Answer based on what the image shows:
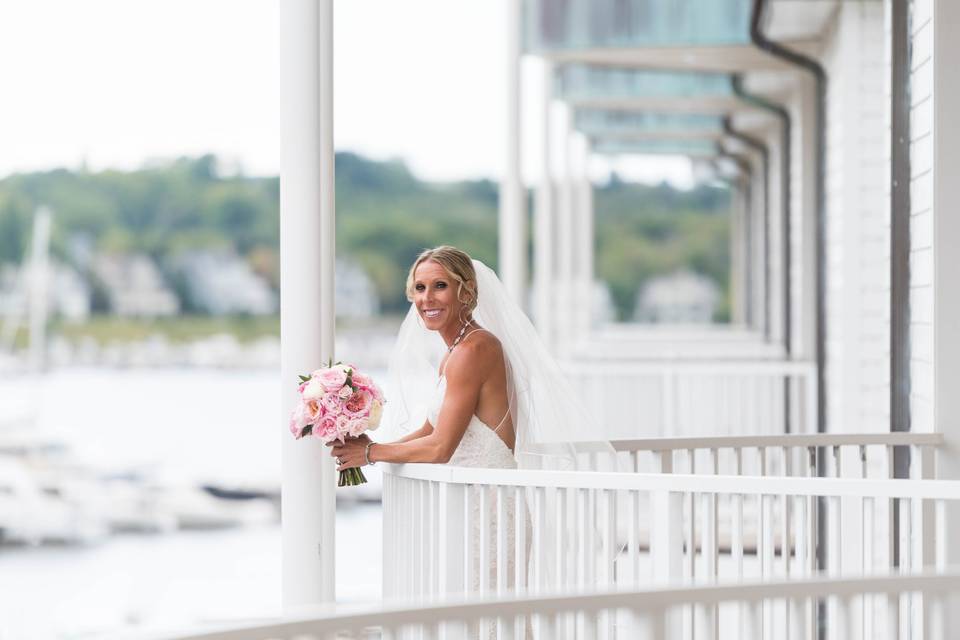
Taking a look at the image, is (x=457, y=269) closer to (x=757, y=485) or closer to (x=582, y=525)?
(x=582, y=525)

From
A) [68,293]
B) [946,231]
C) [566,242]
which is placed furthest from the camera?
[68,293]

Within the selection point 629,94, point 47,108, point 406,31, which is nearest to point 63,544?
point 47,108

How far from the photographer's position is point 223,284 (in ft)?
142

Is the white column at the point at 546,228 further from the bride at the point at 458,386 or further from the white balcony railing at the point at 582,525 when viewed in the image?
the white balcony railing at the point at 582,525

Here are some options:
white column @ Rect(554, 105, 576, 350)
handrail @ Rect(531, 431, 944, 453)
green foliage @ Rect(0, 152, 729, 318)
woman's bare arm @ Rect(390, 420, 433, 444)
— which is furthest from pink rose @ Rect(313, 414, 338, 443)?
green foliage @ Rect(0, 152, 729, 318)

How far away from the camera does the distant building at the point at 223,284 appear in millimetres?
43719

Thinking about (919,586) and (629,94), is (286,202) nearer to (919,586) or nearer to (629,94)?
(919,586)

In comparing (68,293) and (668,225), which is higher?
(668,225)

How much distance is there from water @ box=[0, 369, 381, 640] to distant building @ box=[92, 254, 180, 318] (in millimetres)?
3879

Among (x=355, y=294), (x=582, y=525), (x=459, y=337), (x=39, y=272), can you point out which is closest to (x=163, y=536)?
(x=355, y=294)

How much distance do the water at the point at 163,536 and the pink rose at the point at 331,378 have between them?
16722 millimetres

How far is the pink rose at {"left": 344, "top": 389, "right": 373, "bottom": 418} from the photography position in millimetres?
4609

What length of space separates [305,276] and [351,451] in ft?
2.32

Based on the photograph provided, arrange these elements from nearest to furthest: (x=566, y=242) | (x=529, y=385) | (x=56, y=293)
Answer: (x=529, y=385) → (x=566, y=242) → (x=56, y=293)
